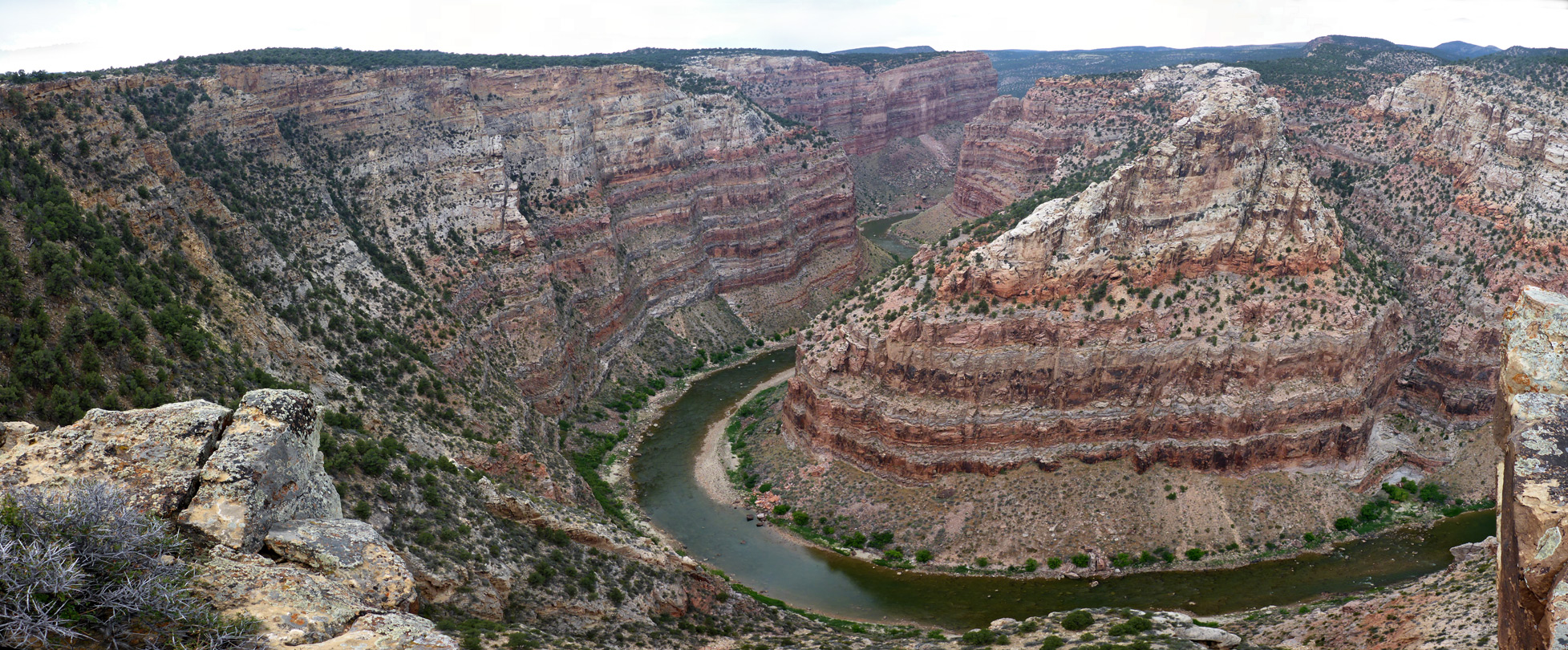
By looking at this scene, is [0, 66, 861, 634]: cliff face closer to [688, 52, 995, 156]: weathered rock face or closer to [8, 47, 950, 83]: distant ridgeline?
[8, 47, 950, 83]: distant ridgeline

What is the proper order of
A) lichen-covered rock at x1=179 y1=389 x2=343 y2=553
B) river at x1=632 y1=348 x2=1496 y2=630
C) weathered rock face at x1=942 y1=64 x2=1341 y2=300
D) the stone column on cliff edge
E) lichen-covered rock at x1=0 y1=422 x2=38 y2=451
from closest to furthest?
the stone column on cliff edge < lichen-covered rock at x1=179 y1=389 x2=343 y2=553 < lichen-covered rock at x1=0 y1=422 x2=38 y2=451 < river at x1=632 y1=348 x2=1496 y2=630 < weathered rock face at x1=942 y1=64 x2=1341 y2=300

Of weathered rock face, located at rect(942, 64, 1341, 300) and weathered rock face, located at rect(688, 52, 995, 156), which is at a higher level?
weathered rock face, located at rect(688, 52, 995, 156)

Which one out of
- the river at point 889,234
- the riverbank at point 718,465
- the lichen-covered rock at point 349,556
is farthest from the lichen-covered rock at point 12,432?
the river at point 889,234

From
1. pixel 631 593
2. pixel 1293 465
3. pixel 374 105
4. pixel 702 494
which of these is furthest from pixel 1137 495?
pixel 374 105

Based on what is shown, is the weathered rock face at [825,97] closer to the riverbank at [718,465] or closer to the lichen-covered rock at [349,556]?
the riverbank at [718,465]

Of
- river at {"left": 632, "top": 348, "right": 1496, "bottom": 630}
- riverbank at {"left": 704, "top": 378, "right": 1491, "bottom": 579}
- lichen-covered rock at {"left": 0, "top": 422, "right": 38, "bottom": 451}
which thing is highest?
lichen-covered rock at {"left": 0, "top": 422, "right": 38, "bottom": 451}

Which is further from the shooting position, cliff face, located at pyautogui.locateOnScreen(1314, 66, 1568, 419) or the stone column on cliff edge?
cliff face, located at pyautogui.locateOnScreen(1314, 66, 1568, 419)

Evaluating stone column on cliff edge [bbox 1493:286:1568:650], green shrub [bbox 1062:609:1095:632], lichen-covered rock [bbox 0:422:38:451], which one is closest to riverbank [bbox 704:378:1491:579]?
green shrub [bbox 1062:609:1095:632]
